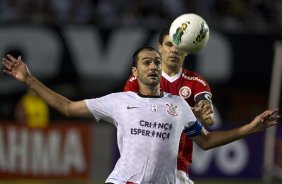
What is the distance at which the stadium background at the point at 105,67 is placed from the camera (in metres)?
17.3

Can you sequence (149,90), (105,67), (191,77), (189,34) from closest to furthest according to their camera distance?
(149,90)
(189,34)
(191,77)
(105,67)

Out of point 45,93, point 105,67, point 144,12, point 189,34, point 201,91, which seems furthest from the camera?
point 144,12

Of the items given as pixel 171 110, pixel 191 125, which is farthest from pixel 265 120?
pixel 171 110

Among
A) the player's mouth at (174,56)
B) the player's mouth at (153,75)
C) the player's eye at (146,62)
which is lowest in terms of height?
the player's mouth at (153,75)

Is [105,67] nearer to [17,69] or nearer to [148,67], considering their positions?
[148,67]

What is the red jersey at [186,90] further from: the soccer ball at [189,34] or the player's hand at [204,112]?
the player's hand at [204,112]

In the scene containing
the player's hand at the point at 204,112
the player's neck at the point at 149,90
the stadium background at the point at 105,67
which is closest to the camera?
the player's neck at the point at 149,90

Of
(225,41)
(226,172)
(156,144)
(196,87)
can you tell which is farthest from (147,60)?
(225,41)

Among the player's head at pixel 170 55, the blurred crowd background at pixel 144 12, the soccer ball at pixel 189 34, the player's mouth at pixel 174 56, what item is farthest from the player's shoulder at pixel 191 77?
the blurred crowd background at pixel 144 12

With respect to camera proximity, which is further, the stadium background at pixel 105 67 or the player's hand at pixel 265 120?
the stadium background at pixel 105 67

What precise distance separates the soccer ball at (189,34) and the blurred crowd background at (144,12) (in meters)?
9.90

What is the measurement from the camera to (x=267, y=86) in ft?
69.2

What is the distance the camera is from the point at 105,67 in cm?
1936

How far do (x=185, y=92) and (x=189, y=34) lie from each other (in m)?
0.65
